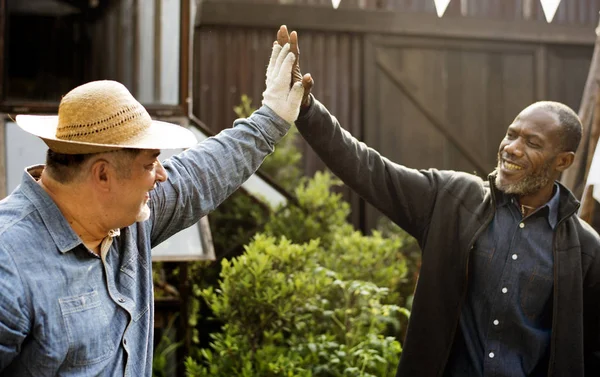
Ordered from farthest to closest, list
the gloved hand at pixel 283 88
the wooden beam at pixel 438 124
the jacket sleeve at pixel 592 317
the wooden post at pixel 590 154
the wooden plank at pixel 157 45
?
the wooden beam at pixel 438 124, the wooden plank at pixel 157 45, the wooden post at pixel 590 154, the jacket sleeve at pixel 592 317, the gloved hand at pixel 283 88

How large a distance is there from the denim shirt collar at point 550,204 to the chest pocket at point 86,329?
184cm

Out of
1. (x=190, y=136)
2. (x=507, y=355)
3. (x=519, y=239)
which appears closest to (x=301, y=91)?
→ (x=190, y=136)

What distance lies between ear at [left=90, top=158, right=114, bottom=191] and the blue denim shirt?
0.13 metres

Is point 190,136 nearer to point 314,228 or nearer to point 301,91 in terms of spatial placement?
point 301,91

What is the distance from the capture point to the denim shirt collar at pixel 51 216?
6.38 ft

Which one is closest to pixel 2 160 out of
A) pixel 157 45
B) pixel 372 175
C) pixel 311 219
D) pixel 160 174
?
pixel 157 45

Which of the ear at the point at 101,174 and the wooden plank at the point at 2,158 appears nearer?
the ear at the point at 101,174

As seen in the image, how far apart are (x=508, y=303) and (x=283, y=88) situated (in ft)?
4.14

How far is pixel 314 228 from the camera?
5816mm

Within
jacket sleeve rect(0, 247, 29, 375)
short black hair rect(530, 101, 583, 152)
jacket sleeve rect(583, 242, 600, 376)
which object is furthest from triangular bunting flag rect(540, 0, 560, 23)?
jacket sleeve rect(0, 247, 29, 375)

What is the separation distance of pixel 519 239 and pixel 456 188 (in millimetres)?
340

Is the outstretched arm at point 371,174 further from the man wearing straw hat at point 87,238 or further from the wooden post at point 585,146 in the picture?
the wooden post at point 585,146

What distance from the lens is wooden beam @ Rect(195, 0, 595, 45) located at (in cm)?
789

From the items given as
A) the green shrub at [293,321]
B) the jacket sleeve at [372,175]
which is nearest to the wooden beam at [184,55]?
the green shrub at [293,321]
